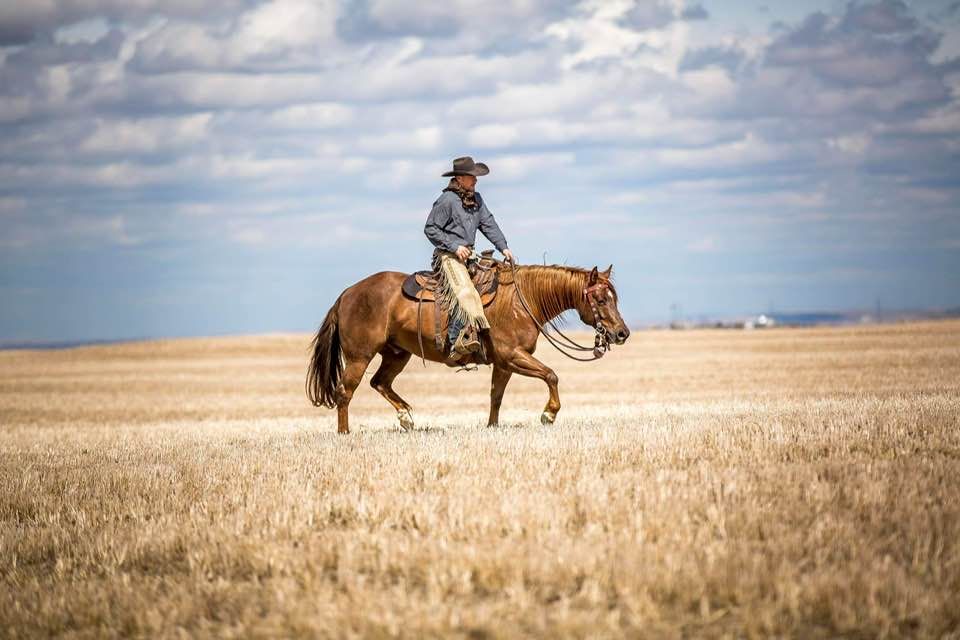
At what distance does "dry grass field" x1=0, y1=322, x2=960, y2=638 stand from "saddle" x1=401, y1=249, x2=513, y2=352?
1.62m

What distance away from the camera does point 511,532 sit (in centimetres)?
685

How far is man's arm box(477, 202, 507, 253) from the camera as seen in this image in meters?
12.9

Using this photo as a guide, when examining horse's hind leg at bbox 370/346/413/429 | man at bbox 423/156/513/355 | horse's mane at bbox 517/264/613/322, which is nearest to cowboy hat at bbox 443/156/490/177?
man at bbox 423/156/513/355

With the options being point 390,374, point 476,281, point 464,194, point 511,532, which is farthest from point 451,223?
point 511,532

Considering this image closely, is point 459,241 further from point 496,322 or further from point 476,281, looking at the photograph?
point 496,322

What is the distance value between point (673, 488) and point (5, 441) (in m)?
14.6

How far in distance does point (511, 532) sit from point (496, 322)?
6.05 meters

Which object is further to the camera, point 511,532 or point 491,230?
point 491,230

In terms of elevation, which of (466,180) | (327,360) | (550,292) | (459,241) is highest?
(466,180)

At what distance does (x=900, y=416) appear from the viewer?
1066cm

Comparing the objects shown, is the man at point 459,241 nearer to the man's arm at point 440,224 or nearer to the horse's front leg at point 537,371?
the man's arm at point 440,224

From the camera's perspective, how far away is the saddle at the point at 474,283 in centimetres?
1279

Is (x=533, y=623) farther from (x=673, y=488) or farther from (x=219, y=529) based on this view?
(x=219, y=529)

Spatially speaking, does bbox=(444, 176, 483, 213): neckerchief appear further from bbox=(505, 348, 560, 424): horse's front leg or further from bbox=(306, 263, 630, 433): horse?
bbox=(505, 348, 560, 424): horse's front leg
